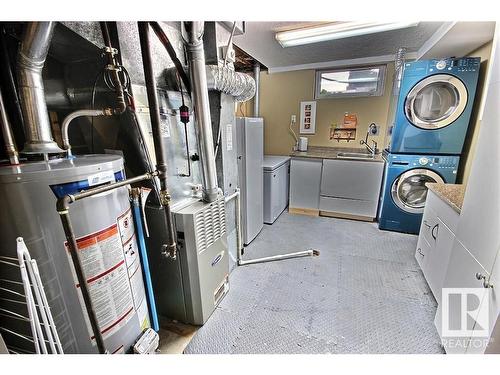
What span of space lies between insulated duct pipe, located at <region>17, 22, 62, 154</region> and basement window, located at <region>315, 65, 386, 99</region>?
3.55 metres

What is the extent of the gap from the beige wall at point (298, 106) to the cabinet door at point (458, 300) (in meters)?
2.63

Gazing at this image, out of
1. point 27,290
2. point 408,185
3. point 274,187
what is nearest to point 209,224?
point 27,290

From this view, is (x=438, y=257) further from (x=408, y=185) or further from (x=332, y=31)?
(x=332, y=31)

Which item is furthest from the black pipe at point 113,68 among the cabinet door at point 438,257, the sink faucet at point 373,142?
the sink faucet at point 373,142

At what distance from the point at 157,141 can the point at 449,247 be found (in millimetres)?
2045

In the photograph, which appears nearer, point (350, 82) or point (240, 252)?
point (240, 252)

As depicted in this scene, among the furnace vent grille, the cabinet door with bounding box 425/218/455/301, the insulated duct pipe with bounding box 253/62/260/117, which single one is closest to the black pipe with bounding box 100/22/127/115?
the furnace vent grille

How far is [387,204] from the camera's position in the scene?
287cm

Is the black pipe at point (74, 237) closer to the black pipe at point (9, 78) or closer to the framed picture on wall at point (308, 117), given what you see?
the black pipe at point (9, 78)

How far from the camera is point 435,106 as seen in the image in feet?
8.43

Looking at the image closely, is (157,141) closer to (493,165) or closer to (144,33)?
(144,33)

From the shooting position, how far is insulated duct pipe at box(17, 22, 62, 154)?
774 mm

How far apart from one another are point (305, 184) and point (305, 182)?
0.10 ft

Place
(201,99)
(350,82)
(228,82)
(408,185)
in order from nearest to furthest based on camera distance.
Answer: (201,99) < (228,82) < (408,185) < (350,82)
